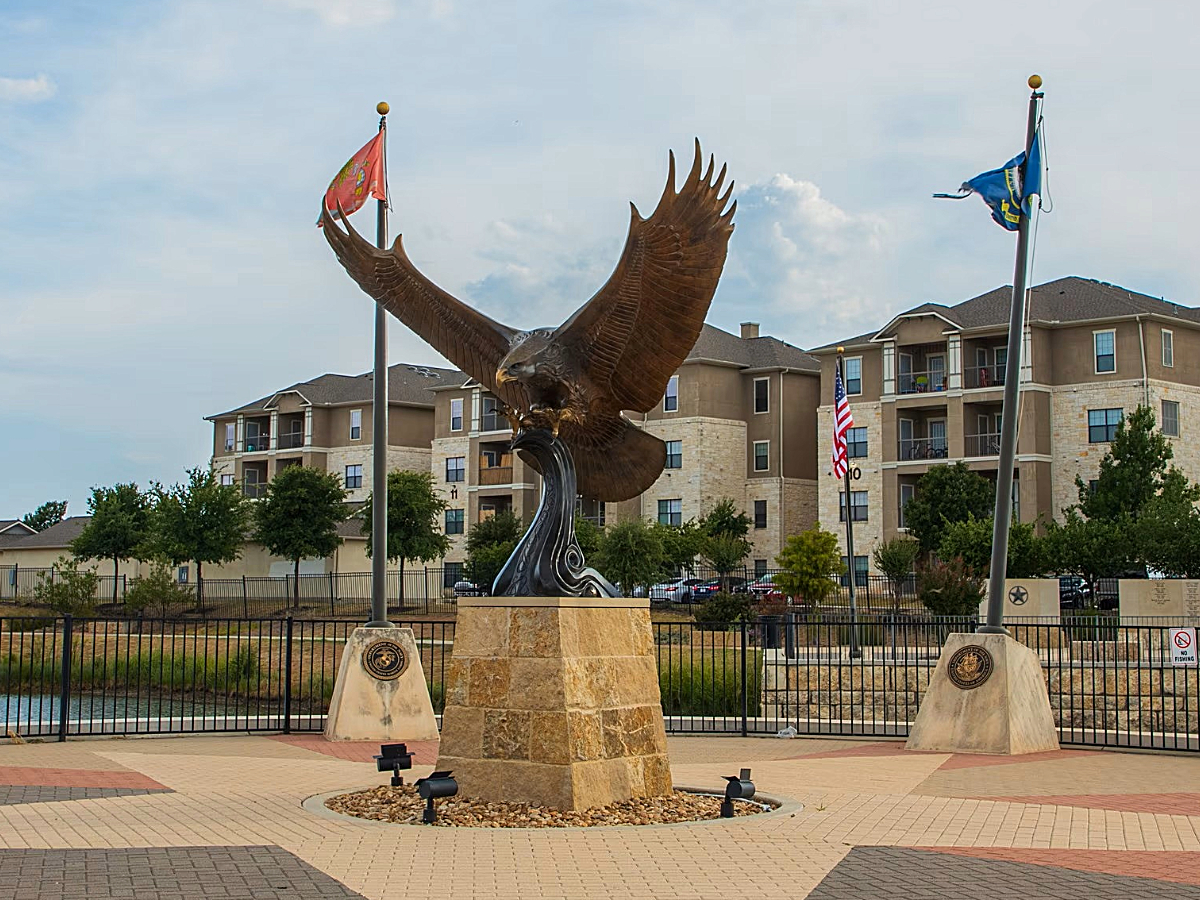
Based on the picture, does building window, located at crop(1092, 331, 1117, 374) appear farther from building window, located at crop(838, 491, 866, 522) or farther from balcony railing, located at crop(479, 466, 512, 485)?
balcony railing, located at crop(479, 466, 512, 485)

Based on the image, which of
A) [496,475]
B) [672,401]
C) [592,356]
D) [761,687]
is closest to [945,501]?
[672,401]

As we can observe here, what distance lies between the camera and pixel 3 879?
8055mm

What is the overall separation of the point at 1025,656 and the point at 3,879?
12.1 meters

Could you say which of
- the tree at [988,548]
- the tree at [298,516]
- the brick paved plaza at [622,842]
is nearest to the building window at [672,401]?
the tree at [298,516]

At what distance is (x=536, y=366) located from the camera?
11.9 metres

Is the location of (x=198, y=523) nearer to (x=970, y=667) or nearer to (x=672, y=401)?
(x=672, y=401)

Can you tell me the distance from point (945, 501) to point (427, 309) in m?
44.3

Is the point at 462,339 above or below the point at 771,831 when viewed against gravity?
Answer: above

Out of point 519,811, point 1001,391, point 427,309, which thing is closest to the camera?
point 519,811

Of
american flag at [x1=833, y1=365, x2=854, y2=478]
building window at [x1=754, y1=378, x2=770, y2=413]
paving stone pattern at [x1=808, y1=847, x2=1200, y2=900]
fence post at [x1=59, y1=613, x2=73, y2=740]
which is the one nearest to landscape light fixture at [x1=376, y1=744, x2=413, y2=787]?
paving stone pattern at [x1=808, y1=847, x2=1200, y2=900]

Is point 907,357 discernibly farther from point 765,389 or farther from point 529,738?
point 529,738

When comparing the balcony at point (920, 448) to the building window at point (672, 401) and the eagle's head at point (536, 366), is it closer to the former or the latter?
the building window at point (672, 401)

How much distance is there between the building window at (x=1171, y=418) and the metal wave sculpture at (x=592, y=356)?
156 feet

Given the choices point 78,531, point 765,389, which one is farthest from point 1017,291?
point 78,531
